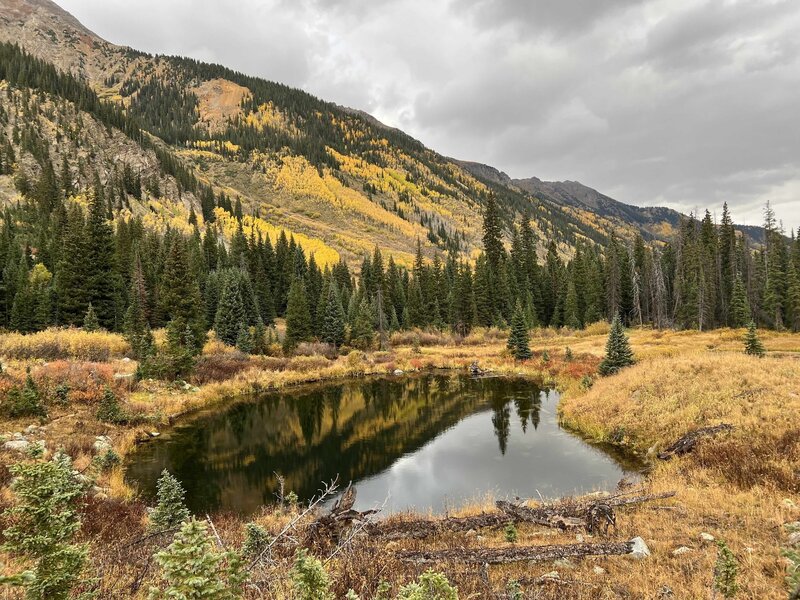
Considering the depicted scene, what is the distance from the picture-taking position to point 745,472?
13.1 meters

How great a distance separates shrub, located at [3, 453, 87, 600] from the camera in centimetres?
360

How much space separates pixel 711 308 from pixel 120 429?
2842 inches

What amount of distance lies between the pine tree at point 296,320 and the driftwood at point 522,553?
147ft

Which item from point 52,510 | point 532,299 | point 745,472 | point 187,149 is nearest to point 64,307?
point 52,510

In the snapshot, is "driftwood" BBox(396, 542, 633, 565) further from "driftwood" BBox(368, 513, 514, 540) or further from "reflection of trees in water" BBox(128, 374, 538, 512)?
"reflection of trees in water" BBox(128, 374, 538, 512)

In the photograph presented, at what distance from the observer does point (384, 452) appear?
2366cm

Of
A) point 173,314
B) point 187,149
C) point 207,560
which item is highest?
point 187,149

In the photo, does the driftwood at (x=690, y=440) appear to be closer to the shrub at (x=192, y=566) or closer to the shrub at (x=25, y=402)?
the shrub at (x=192, y=566)

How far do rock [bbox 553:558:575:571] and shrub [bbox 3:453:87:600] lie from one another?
25.1ft

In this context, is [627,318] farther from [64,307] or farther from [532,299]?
[64,307]

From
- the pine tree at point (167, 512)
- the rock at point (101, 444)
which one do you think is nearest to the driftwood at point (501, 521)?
the pine tree at point (167, 512)

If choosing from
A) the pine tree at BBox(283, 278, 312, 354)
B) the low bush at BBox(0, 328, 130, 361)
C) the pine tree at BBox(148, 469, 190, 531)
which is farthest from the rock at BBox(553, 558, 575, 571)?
the pine tree at BBox(283, 278, 312, 354)

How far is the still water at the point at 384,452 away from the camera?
1770cm

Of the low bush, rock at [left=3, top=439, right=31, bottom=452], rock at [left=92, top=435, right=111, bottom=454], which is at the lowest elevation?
rock at [left=92, top=435, right=111, bottom=454]
